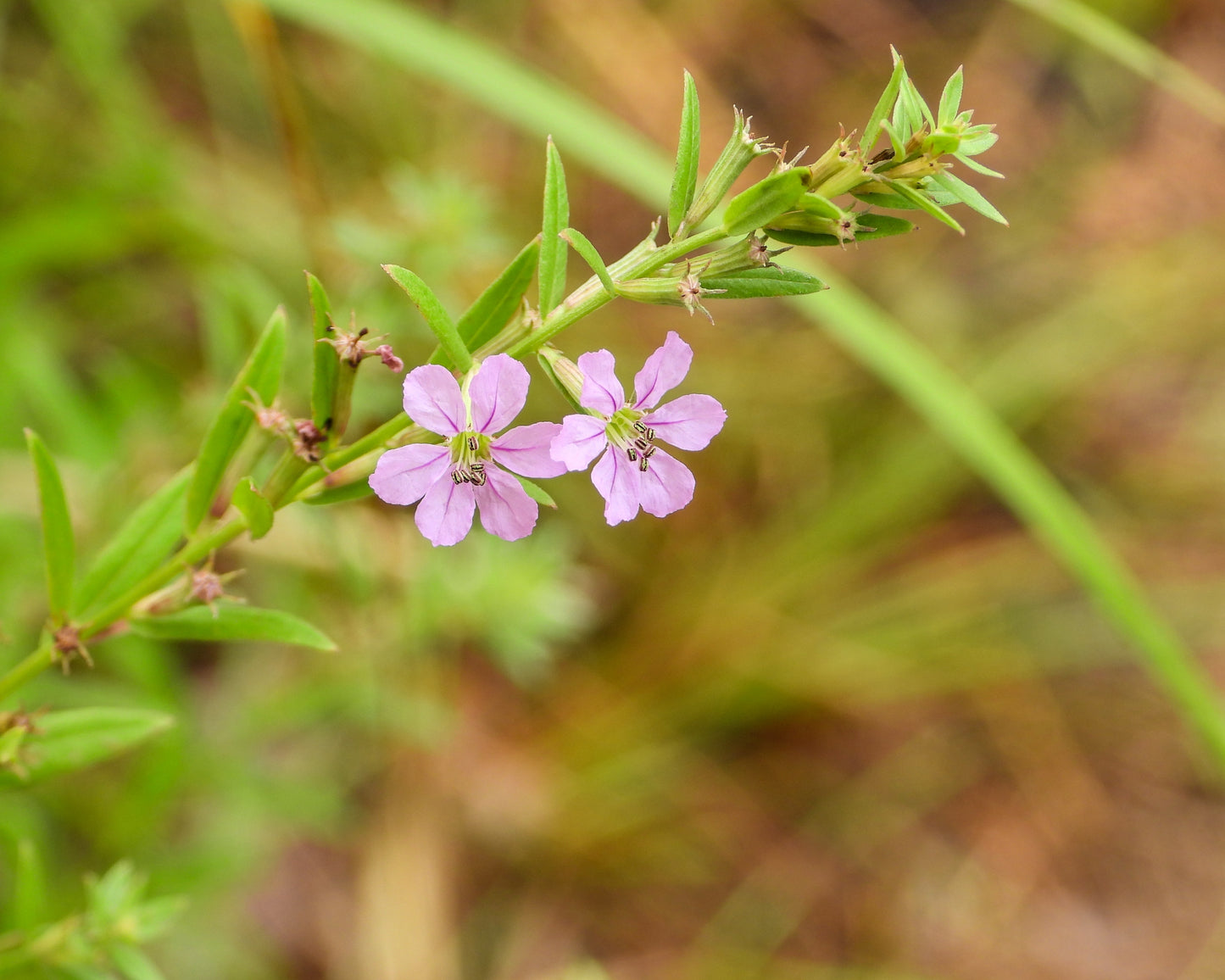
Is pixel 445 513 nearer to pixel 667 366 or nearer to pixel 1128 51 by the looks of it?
pixel 667 366

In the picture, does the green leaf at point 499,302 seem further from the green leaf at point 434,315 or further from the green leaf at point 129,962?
the green leaf at point 129,962

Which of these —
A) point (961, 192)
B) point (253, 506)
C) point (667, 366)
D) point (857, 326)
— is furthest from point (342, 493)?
point (857, 326)

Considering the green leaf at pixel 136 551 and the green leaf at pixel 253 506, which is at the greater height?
the green leaf at pixel 136 551

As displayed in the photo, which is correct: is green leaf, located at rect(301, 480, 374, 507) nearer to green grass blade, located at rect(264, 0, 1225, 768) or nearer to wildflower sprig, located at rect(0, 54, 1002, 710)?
wildflower sprig, located at rect(0, 54, 1002, 710)

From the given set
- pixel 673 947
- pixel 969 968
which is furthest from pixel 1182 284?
pixel 673 947

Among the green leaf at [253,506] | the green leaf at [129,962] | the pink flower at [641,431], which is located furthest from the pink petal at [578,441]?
the green leaf at [129,962]
